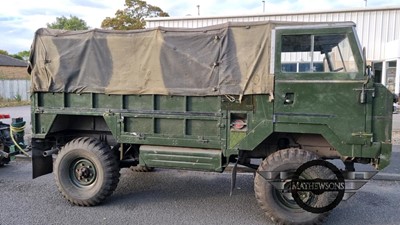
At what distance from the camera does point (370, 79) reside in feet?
14.5

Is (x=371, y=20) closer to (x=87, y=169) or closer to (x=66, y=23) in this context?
(x=87, y=169)

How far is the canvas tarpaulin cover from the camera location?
485 cm

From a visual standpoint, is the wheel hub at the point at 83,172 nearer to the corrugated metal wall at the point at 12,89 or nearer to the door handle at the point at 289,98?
the door handle at the point at 289,98

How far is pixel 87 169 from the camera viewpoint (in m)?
5.48

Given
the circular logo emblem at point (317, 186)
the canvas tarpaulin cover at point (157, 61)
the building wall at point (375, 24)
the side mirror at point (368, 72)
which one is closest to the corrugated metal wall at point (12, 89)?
the building wall at point (375, 24)

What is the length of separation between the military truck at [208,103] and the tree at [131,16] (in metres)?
29.1

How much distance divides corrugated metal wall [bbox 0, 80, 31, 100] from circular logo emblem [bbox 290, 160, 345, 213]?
2797 cm

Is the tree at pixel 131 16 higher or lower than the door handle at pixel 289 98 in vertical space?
higher

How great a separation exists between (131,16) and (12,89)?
43.3 feet

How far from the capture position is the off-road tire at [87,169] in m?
5.33

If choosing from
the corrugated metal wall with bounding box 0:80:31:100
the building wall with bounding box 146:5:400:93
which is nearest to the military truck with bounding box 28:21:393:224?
the building wall with bounding box 146:5:400:93

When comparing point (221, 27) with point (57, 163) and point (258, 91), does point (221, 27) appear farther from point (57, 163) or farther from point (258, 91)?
point (57, 163)

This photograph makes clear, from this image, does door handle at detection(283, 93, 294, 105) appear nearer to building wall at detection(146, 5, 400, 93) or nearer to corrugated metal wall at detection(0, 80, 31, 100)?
building wall at detection(146, 5, 400, 93)

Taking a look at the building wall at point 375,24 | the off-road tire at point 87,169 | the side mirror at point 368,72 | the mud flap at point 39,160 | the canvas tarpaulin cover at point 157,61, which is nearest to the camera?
the side mirror at point 368,72
